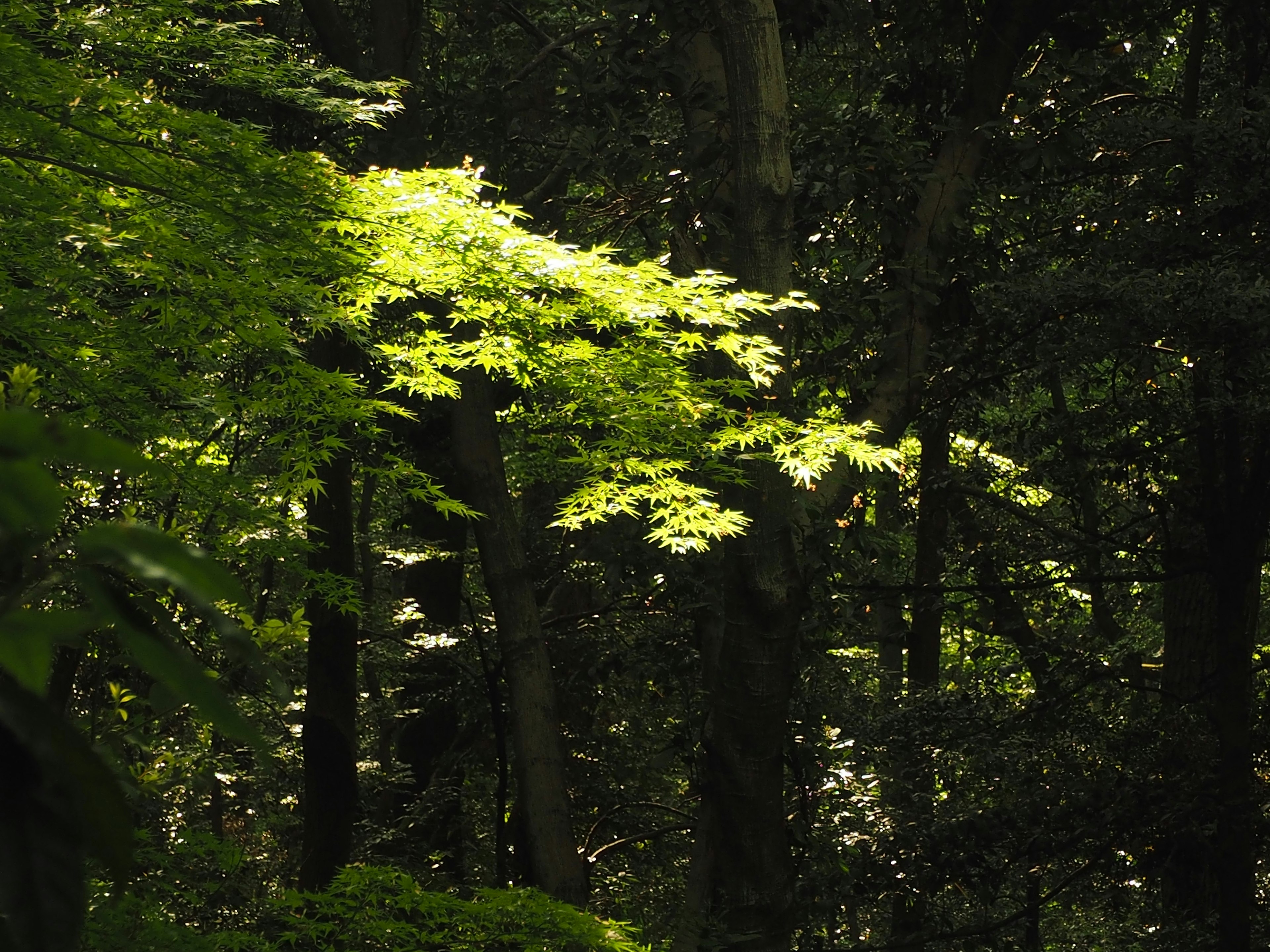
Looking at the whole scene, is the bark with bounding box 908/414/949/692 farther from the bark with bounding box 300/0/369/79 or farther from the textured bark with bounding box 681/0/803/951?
the bark with bounding box 300/0/369/79

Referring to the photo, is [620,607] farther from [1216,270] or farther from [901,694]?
[1216,270]

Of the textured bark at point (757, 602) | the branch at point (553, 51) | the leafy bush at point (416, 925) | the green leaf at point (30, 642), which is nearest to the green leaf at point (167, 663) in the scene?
the green leaf at point (30, 642)

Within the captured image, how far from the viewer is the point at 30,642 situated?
2.29 ft

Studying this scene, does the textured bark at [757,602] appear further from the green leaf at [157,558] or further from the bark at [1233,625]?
the green leaf at [157,558]

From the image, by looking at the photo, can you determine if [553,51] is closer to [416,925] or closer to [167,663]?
[416,925]

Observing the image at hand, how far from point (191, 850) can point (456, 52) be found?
30.6 feet

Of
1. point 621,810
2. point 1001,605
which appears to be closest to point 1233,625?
point 1001,605

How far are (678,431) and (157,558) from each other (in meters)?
5.14

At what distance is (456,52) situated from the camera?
12.7 metres

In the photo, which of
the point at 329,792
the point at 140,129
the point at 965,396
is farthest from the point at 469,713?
the point at 140,129

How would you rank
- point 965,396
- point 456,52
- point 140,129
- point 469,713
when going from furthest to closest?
1. point 456,52
2. point 469,713
3. point 965,396
4. point 140,129

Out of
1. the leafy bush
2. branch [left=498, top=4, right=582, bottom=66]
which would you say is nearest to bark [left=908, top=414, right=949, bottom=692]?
the leafy bush

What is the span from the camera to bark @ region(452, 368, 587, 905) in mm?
8938

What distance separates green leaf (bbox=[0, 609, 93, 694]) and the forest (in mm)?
571
